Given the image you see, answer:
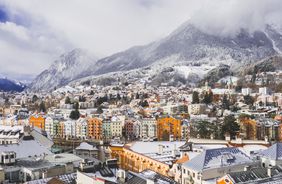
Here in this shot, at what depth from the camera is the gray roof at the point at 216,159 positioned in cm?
2870

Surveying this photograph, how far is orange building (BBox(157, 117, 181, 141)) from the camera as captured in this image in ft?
246

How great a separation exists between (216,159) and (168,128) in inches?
1874

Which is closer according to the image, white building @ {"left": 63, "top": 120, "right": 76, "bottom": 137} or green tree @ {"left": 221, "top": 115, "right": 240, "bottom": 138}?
green tree @ {"left": 221, "top": 115, "right": 240, "bottom": 138}

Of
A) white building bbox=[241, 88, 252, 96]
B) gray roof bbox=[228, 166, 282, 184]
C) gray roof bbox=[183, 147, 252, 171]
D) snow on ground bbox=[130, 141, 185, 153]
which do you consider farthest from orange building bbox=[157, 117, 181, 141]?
white building bbox=[241, 88, 252, 96]

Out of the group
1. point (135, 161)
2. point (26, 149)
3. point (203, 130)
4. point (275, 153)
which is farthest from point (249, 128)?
point (26, 149)

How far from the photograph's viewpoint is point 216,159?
96.2 ft

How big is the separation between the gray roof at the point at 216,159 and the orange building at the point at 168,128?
43.4 meters

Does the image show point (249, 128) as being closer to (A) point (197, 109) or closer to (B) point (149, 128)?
(B) point (149, 128)

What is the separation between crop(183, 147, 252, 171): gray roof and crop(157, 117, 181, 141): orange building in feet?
143

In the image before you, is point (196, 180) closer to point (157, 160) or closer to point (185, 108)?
point (157, 160)

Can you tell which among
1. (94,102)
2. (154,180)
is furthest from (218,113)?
(154,180)

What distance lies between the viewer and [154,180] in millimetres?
22875

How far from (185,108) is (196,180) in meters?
83.3

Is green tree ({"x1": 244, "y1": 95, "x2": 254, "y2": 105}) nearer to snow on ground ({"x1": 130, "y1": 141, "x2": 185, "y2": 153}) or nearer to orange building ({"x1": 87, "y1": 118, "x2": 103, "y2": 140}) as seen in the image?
orange building ({"x1": 87, "y1": 118, "x2": 103, "y2": 140})
